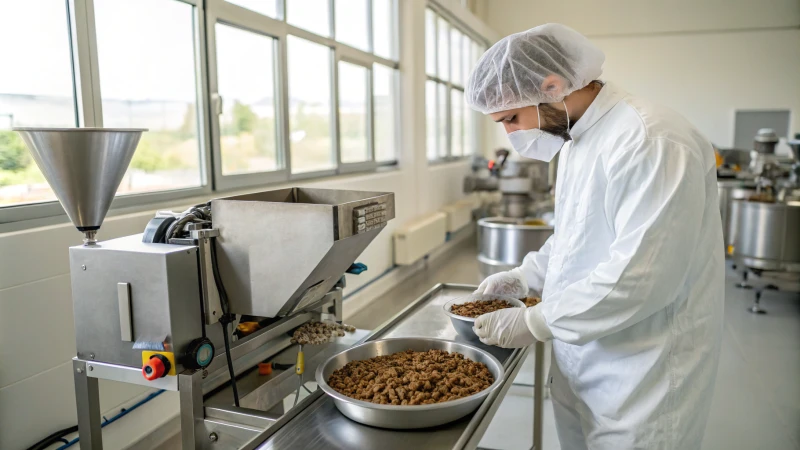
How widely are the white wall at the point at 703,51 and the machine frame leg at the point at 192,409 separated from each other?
817 cm

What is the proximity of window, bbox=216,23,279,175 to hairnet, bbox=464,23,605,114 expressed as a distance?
1.91 metres

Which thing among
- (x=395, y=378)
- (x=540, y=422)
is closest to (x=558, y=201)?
(x=395, y=378)

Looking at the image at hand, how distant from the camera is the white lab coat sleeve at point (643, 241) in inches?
47.1

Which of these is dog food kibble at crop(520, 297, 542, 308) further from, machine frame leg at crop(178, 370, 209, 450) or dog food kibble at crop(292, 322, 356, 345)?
machine frame leg at crop(178, 370, 209, 450)

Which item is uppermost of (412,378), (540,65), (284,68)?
(284,68)

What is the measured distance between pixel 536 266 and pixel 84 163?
Result: 4.22 feet

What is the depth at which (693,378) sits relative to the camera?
134 centimetres

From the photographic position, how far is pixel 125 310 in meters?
1.20

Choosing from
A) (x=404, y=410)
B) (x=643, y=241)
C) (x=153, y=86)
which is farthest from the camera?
(x=153, y=86)

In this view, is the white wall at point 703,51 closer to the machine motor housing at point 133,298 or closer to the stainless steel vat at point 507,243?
the stainless steel vat at point 507,243

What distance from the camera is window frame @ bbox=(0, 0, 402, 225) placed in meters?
2.10

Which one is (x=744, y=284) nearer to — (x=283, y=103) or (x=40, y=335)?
(x=283, y=103)

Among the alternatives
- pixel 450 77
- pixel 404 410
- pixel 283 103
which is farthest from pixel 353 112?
pixel 404 410

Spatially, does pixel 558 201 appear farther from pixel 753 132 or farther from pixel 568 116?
pixel 753 132
